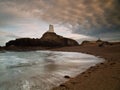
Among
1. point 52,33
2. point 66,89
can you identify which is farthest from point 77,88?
point 52,33

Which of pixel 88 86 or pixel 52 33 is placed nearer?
pixel 88 86

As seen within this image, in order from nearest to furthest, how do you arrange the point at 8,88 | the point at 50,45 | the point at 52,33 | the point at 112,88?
the point at 112,88, the point at 8,88, the point at 50,45, the point at 52,33

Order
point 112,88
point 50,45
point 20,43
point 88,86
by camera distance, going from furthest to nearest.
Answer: point 50,45 → point 20,43 → point 88,86 → point 112,88

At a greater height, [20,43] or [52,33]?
[52,33]

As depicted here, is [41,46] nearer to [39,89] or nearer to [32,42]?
[32,42]

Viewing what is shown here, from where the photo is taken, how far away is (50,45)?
234 feet

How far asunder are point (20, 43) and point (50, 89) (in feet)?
206

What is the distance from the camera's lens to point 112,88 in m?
4.19

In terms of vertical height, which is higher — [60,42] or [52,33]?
[52,33]

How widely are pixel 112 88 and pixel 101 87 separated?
341 millimetres

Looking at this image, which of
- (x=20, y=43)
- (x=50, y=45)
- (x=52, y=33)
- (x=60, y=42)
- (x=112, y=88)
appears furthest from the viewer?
(x=52, y=33)

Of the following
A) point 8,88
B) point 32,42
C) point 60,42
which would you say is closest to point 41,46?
point 32,42

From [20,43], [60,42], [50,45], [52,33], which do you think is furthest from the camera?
[52,33]

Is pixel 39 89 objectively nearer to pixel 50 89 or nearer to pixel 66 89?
pixel 50 89
